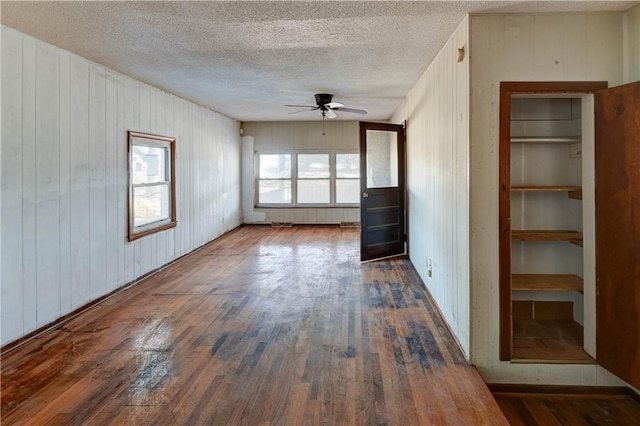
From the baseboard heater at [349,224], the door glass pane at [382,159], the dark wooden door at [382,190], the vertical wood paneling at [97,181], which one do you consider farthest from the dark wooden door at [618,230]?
the baseboard heater at [349,224]

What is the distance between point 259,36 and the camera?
3.24m

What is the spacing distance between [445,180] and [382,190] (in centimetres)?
242

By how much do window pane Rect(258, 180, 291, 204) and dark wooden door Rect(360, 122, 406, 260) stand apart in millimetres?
3886

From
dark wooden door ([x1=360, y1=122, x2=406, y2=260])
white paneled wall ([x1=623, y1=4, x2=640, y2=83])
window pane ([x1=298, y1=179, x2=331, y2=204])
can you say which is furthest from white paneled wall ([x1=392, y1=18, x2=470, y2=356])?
window pane ([x1=298, y1=179, x2=331, y2=204])

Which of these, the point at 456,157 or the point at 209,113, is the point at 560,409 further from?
the point at 209,113

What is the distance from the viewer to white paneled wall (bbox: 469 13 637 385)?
2676 mm

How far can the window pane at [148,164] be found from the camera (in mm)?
4953

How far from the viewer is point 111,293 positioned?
14.0 ft

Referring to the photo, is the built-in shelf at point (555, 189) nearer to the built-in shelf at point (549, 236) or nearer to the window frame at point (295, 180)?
the built-in shelf at point (549, 236)

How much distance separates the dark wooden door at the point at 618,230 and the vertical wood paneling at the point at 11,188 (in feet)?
13.7

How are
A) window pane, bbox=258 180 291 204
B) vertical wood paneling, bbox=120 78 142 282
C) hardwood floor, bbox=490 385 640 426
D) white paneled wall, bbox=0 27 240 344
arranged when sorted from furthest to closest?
window pane, bbox=258 180 291 204 < vertical wood paneling, bbox=120 78 142 282 < white paneled wall, bbox=0 27 240 344 < hardwood floor, bbox=490 385 640 426

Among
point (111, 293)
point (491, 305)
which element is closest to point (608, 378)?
point (491, 305)

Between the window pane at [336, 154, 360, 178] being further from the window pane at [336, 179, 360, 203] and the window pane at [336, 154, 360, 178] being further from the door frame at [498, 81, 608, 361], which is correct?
the door frame at [498, 81, 608, 361]

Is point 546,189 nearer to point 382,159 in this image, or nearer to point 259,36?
point 259,36
